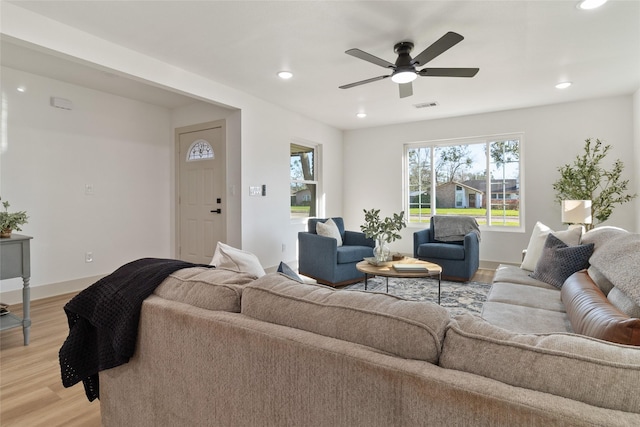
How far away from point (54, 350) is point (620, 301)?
3.51m

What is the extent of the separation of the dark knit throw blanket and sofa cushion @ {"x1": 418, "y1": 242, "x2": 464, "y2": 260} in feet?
12.3

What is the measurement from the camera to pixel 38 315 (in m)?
3.19

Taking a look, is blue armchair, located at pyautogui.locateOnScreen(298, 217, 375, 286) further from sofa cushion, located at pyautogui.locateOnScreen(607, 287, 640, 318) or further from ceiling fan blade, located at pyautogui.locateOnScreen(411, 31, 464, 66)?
sofa cushion, located at pyautogui.locateOnScreen(607, 287, 640, 318)

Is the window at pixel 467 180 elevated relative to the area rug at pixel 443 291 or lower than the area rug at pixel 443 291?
elevated

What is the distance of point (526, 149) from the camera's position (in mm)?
5047

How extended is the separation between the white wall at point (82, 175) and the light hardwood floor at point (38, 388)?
128cm

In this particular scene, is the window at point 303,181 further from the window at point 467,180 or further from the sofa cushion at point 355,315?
the sofa cushion at point 355,315

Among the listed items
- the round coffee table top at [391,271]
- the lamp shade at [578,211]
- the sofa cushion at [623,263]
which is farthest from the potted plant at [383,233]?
the lamp shade at [578,211]

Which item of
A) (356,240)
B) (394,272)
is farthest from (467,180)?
(394,272)

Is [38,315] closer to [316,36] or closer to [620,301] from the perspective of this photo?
[316,36]

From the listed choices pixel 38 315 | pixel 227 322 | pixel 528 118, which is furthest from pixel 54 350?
pixel 528 118

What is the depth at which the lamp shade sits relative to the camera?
3664mm

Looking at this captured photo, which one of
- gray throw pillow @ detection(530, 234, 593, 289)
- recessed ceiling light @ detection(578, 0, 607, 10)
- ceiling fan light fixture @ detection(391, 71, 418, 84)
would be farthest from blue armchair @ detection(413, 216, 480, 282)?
recessed ceiling light @ detection(578, 0, 607, 10)

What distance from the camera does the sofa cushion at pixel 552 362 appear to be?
1.93ft
